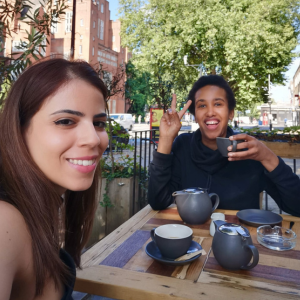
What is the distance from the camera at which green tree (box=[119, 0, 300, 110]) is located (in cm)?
1309

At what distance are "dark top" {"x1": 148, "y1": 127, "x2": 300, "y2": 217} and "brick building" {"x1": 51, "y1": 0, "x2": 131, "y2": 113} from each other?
2750 centimetres

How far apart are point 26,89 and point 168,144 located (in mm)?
1130

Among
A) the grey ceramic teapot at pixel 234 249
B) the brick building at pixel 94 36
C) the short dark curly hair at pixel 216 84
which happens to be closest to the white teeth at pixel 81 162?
the grey ceramic teapot at pixel 234 249

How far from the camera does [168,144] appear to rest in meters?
1.87

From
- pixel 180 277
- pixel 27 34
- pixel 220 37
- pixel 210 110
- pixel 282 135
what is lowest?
pixel 180 277

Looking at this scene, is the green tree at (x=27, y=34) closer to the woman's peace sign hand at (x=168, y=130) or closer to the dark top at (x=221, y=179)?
the woman's peace sign hand at (x=168, y=130)

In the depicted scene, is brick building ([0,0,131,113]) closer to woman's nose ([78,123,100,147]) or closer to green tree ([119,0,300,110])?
green tree ([119,0,300,110])

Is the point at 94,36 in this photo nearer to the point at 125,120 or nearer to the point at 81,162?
the point at 125,120

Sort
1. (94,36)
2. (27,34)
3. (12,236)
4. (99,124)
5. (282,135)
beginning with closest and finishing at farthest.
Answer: (12,236) < (99,124) < (27,34) < (282,135) < (94,36)

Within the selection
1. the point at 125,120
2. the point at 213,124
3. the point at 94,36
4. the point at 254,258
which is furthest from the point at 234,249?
the point at 94,36

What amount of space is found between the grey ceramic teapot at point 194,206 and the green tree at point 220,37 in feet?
41.7

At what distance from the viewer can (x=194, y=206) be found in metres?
1.45

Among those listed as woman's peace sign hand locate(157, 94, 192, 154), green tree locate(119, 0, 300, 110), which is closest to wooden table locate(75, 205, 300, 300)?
woman's peace sign hand locate(157, 94, 192, 154)

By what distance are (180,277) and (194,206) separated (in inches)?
19.5
